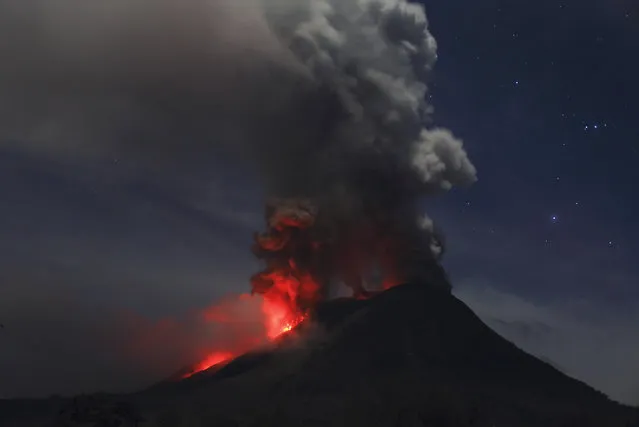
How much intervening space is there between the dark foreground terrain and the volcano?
283 mm

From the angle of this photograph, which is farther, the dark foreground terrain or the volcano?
the volcano

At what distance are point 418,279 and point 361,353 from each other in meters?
28.2

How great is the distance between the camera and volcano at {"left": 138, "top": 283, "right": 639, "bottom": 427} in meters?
130

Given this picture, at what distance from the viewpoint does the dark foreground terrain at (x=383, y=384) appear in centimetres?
12625

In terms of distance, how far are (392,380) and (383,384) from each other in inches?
151

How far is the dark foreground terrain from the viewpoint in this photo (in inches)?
4970

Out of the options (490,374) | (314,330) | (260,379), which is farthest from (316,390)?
(490,374)

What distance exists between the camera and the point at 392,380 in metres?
158

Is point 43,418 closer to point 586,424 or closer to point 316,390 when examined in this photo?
point 316,390

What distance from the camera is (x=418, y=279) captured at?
192 m

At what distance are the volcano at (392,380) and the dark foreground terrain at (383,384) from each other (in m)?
0.28

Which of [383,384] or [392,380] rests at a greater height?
[392,380]

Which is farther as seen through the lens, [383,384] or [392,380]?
[392,380]

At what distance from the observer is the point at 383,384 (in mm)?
154375
